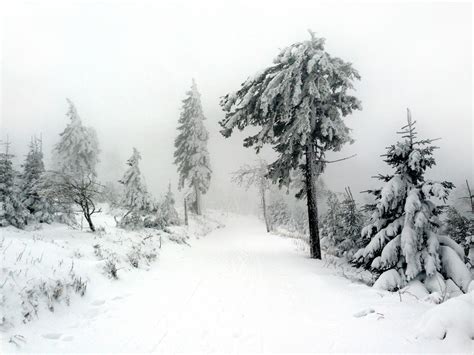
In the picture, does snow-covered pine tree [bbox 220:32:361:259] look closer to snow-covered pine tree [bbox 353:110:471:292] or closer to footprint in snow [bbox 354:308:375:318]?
snow-covered pine tree [bbox 353:110:471:292]

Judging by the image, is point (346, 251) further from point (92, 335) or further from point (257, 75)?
point (92, 335)

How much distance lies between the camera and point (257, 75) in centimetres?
1165

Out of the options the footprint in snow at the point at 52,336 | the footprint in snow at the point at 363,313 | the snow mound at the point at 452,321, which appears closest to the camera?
the snow mound at the point at 452,321

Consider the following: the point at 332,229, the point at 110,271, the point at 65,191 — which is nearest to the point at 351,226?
the point at 332,229

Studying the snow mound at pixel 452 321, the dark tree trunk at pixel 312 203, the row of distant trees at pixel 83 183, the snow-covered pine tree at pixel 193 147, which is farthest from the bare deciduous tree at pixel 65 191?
the snow-covered pine tree at pixel 193 147

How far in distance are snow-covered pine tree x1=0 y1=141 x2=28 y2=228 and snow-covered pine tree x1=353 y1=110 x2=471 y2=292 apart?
49.9ft

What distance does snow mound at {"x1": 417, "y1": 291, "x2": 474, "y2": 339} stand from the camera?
3127mm

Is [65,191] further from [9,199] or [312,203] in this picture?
[312,203]

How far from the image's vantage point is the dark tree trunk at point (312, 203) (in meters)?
11.6

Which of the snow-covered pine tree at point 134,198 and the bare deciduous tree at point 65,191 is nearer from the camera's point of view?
the bare deciduous tree at point 65,191

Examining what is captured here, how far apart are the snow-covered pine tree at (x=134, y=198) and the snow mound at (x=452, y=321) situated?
47.4 feet

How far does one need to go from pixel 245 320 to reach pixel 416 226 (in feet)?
15.7

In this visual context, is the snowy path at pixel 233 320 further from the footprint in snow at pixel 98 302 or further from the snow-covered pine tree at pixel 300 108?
the snow-covered pine tree at pixel 300 108

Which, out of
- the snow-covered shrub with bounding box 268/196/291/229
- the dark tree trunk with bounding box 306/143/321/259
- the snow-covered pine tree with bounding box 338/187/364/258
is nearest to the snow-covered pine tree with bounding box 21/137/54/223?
the dark tree trunk with bounding box 306/143/321/259
